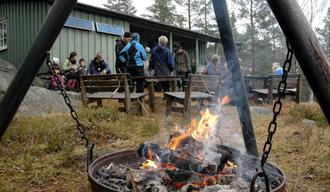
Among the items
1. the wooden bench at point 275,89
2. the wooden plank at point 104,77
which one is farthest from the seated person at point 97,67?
the wooden bench at point 275,89

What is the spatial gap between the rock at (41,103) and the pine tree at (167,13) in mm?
32169

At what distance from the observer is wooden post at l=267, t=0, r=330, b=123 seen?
169 cm

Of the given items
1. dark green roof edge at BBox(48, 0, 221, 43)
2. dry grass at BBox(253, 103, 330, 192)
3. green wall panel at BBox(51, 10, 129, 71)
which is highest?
dark green roof edge at BBox(48, 0, 221, 43)

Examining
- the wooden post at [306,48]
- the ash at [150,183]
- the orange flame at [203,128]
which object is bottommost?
the ash at [150,183]

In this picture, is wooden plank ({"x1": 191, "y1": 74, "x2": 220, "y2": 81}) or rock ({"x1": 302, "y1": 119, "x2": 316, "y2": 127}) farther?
wooden plank ({"x1": 191, "y1": 74, "x2": 220, "y2": 81})

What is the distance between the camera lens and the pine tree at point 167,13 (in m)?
40.3

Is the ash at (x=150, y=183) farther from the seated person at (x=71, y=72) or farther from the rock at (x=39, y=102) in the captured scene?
the seated person at (x=71, y=72)

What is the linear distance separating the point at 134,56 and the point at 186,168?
6.71m

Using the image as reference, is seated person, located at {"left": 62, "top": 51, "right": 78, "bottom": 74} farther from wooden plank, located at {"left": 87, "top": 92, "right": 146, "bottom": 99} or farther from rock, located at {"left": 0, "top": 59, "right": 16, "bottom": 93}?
wooden plank, located at {"left": 87, "top": 92, "right": 146, "bottom": 99}

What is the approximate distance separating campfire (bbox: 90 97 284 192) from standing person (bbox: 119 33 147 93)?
19.1ft

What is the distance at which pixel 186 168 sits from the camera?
9.25 ft

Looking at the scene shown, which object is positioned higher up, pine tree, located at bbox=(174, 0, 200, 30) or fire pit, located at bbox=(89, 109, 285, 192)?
pine tree, located at bbox=(174, 0, 200, 30)

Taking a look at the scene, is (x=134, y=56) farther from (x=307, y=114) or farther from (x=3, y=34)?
(x=3, y=34)

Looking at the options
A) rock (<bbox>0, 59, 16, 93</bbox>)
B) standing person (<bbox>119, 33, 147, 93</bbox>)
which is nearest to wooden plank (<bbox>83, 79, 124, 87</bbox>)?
standing person (<bbox>119, 33, 147, 93</bbox>)
